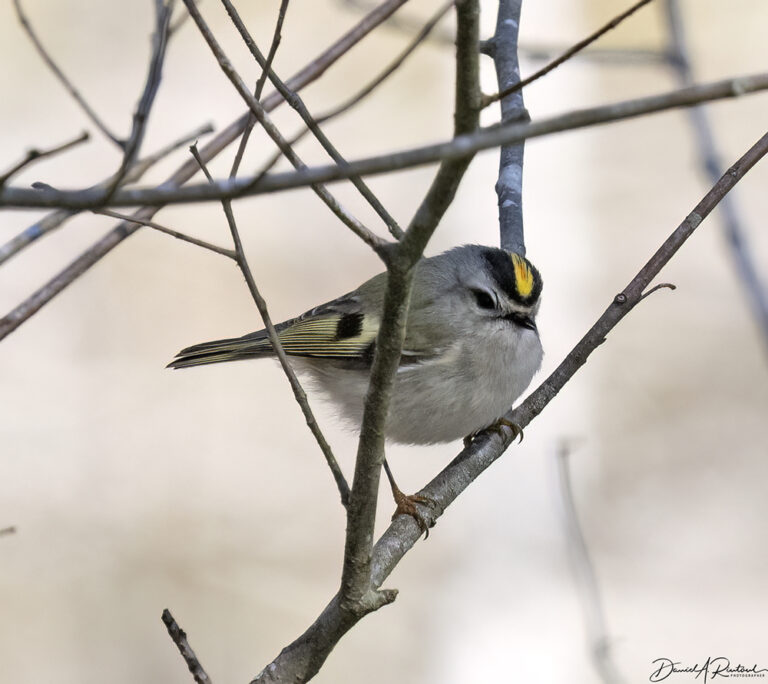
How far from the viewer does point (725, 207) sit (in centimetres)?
224

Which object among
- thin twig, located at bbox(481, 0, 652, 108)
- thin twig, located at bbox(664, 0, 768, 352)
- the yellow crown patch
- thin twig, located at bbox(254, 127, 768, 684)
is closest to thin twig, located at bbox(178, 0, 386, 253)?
thin twig, located at bbox(481, 0, 652, 108)

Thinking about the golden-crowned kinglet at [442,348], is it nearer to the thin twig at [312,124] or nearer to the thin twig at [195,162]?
the thin twig at [195,162]

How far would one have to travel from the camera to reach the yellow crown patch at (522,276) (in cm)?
252

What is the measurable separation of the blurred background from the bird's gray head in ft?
4.25

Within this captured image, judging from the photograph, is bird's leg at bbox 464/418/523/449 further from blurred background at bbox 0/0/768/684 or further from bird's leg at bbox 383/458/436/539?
blurred background at bbox 0/0/768/684

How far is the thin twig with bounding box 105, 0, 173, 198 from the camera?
1.19 m

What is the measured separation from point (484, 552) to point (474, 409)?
2.00 m

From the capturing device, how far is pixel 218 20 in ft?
16.4

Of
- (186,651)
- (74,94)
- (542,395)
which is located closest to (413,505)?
(542,395)

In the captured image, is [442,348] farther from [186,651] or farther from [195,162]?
[186,651]

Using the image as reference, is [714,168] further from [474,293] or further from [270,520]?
[270,520]

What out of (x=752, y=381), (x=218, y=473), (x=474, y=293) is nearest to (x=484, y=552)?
(x=218, y=473)

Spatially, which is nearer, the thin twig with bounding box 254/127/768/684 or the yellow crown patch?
the thin twig with bounding box 254/127/768/684

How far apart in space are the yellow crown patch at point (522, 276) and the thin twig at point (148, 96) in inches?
44.3
